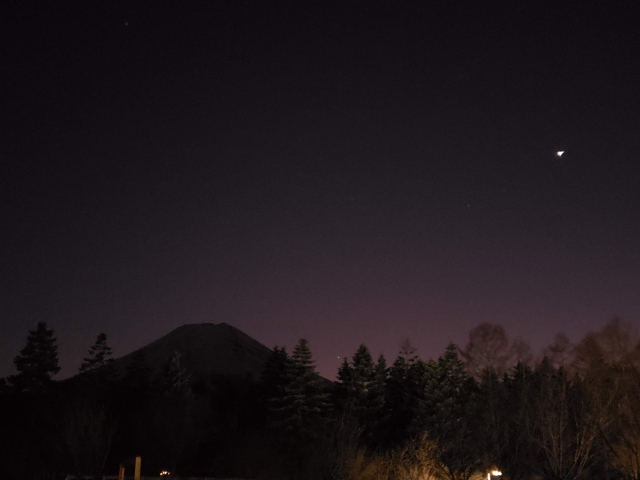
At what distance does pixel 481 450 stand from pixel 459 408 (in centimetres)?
1093

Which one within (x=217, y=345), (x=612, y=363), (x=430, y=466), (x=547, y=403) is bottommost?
(x=430, y=466)

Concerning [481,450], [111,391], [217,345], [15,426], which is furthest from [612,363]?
[217,345]

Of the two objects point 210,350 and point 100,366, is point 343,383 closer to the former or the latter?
point 100,366

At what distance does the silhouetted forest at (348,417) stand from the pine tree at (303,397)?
0.31 ft

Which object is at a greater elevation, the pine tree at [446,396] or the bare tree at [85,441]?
the pine tree at [446,396]

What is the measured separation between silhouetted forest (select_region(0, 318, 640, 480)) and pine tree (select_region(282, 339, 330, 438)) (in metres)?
0.10

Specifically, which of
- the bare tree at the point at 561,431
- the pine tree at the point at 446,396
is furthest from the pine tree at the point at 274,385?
the bare tree at the point at 561,431

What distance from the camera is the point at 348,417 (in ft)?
101

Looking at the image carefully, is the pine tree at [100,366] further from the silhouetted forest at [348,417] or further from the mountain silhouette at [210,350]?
the mountain silhouette at [210,350]

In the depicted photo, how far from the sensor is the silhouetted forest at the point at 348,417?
31.8 metres

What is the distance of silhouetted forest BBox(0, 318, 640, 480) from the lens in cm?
3177

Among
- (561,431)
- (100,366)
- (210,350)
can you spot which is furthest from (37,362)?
A: (210,350)

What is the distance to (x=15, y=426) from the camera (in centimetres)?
4859

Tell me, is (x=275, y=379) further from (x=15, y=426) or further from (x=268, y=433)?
(x=15, y=426)
